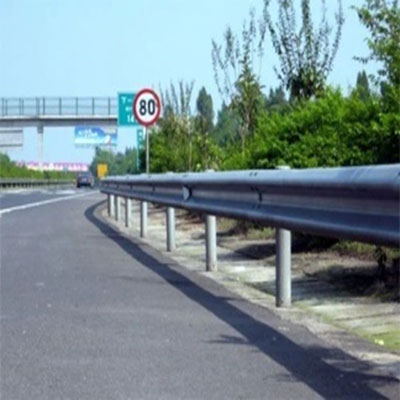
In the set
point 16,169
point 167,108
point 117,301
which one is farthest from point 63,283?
point 16,169

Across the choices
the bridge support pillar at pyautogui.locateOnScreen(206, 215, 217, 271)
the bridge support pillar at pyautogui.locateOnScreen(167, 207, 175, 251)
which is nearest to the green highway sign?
the bridge support pillar at pyautogui.locateOnScreen(167, 207, 175, 251)

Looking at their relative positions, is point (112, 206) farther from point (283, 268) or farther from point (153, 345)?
point (153, 345)

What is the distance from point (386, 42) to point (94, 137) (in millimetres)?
74179

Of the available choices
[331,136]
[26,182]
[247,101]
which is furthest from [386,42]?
[26,182]

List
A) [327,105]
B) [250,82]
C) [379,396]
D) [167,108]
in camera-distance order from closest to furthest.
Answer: [379,396]
[327,105]
[250,82]
[167,108]

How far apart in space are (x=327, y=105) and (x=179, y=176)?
231cm

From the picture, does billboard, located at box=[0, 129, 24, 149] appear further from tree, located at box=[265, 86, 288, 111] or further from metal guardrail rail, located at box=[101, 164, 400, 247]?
metal guardrail rail, located at box=[101, 164, 400, 247]

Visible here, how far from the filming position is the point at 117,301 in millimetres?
9680

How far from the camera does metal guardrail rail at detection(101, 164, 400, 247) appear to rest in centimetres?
653

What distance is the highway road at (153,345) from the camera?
6.21 meters

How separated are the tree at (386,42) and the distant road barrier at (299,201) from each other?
1963 mm

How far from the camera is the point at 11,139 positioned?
78.6 metres

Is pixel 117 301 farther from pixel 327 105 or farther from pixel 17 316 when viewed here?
pixel 327 105

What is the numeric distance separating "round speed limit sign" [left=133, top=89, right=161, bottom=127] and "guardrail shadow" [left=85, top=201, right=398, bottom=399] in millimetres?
10831
